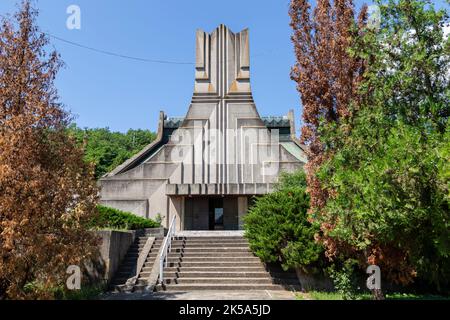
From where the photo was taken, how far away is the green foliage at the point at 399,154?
18.2 feet

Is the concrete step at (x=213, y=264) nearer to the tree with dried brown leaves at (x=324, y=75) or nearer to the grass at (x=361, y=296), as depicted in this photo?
A: the grass at (x=361, y=296)

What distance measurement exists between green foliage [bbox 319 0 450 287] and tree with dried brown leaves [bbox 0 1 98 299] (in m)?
4.72

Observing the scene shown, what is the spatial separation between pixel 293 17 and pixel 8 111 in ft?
21.5

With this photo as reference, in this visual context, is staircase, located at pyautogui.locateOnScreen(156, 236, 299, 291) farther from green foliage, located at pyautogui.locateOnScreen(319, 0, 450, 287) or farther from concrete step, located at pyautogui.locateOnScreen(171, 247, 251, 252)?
green foliage, located at pyautogui.locateOnScreen(319, 0, 450, 287)

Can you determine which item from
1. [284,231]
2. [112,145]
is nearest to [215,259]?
[284,231]

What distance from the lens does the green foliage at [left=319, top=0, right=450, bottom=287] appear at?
5535 mm

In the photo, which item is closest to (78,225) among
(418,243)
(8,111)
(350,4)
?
(8,111)

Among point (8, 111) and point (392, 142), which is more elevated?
point (8, 111)

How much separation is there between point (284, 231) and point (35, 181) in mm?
7284

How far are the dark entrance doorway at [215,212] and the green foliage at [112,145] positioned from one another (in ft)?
86.8

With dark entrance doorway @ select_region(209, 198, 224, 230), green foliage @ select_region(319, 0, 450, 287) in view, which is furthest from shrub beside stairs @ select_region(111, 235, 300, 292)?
dark entrance doorway @ select_region(209, 198, 224, 230)

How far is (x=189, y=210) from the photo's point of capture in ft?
78.3
